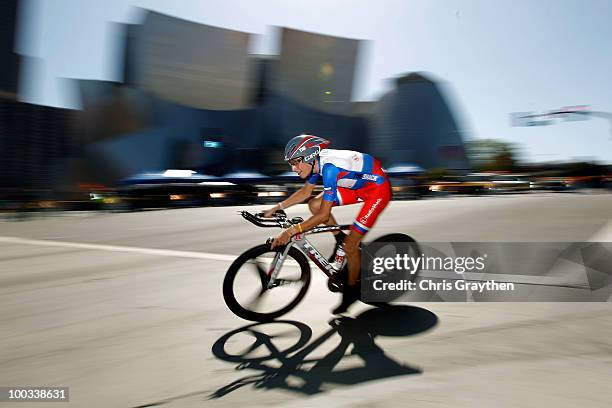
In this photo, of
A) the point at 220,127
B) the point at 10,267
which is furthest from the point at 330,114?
the point at 10,267

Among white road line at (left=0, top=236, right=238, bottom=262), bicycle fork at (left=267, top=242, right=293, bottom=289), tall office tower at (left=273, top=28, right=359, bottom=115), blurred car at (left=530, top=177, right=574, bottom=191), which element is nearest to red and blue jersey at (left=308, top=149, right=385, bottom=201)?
bicycle fork at (left=267, top=242, right=293, bottom=289)

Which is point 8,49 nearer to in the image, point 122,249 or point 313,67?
point 313,67

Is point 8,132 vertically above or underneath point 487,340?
underneath

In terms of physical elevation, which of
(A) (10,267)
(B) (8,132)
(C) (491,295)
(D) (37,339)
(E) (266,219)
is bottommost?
(B) (8,132)

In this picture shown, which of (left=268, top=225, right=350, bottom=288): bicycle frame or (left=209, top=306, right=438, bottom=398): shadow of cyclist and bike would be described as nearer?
(left=209, top=306, right=438, bottom=398): shadow of cyclist and bike

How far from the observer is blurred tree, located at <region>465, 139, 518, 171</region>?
5807 inches

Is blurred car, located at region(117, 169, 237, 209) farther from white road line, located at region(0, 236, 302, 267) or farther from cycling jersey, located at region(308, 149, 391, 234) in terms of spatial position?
cycling jersey, located at region(308, 149, 391, 234)

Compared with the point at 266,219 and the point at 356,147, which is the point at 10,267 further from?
the point at 356,147

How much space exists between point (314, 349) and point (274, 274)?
3.56 ft

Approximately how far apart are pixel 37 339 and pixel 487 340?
141 inches

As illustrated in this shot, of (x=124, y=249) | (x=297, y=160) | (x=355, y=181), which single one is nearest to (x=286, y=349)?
(x=297, y=160)

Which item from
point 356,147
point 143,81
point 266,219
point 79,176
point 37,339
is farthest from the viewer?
point 356,147

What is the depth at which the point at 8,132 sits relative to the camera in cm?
8250

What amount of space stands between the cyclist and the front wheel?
0.24 meters
